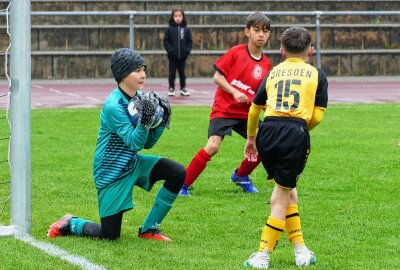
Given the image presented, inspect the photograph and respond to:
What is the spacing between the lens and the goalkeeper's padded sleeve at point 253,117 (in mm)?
7590

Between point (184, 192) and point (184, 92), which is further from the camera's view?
point (184, 92)

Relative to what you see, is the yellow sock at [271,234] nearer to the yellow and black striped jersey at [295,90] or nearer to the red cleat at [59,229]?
the yellow and black striped jersey at [295,90]

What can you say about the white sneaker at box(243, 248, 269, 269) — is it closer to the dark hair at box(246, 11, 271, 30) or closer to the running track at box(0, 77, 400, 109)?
the dark hair at box(246, 11, 271, 30)

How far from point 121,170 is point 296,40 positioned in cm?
Result: 166

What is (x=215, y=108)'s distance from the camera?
35.5 ft

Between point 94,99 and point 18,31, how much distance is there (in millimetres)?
14546

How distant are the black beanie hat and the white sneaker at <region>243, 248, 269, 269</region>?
1.81m

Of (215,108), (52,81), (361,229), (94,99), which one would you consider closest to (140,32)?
(52,81)

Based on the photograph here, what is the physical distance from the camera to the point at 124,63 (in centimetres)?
811

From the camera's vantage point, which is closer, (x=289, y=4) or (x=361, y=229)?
(x=361, y=229)

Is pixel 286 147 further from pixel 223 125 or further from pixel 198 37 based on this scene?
pixel 198 37

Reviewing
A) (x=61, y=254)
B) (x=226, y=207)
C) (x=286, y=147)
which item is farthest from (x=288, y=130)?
(x=226, y=207)

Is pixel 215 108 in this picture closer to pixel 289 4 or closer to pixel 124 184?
pixel 124 184

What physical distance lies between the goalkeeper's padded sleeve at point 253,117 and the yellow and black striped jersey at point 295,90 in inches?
11.1
